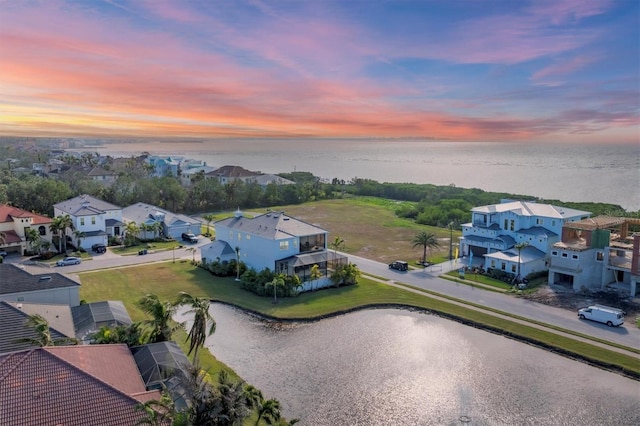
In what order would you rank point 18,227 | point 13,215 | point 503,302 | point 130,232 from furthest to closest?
point 130,232
point 13,215
point 18,227
point 503,302

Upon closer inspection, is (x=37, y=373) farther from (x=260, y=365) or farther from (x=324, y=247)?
(x=324, y=247)

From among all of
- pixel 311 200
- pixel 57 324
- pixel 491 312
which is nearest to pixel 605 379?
pixel 491 312

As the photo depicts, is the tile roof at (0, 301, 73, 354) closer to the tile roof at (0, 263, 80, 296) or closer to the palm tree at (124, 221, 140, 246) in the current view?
the tile roof at (0, 263, 80, 296)

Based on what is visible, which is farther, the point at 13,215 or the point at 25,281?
the point at 13,215

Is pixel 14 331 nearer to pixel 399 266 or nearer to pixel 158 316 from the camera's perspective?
pixel 158 316

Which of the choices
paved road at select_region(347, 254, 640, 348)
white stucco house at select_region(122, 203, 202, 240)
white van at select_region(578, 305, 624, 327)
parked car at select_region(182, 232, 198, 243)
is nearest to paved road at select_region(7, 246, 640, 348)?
paved road at select_region(347, 254, 640, 348)

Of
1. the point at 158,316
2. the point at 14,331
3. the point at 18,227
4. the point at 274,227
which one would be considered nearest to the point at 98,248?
the point at 18,227
